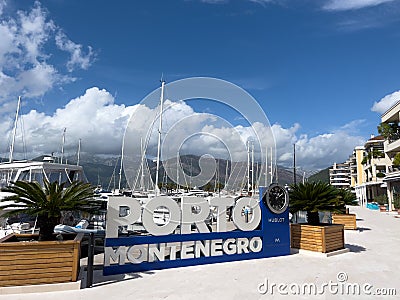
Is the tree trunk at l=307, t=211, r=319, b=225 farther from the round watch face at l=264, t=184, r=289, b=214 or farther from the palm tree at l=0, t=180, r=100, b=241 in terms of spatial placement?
the palm tree at l=0, t=180, r=100, b=241

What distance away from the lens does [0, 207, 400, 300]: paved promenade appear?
606cm

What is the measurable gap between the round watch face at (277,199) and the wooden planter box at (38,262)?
5960 mm

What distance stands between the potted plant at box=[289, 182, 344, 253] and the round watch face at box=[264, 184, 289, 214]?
73 centimetres

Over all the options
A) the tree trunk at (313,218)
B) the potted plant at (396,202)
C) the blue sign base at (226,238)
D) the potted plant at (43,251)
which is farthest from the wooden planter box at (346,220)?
the potted plant at (396,202)

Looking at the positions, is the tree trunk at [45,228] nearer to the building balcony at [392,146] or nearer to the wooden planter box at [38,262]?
the wooden planter box at [38,262]

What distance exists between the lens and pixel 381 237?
14312mm

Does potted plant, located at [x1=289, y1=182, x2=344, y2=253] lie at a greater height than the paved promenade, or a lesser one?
greater

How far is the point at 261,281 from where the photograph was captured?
705 centimetres

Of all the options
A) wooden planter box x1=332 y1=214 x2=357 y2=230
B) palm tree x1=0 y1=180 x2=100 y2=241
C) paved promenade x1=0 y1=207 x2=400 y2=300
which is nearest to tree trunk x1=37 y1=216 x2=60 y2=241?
palm tree x1=0 y1=180 x2=100 y2=241

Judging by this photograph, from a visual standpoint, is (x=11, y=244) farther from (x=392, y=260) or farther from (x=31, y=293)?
(x=392, y=260)

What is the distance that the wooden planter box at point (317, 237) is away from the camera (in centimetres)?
982

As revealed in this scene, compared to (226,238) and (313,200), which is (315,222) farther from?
(226,238)

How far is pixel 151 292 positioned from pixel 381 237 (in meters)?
12.4

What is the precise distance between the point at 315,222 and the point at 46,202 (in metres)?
8.42
